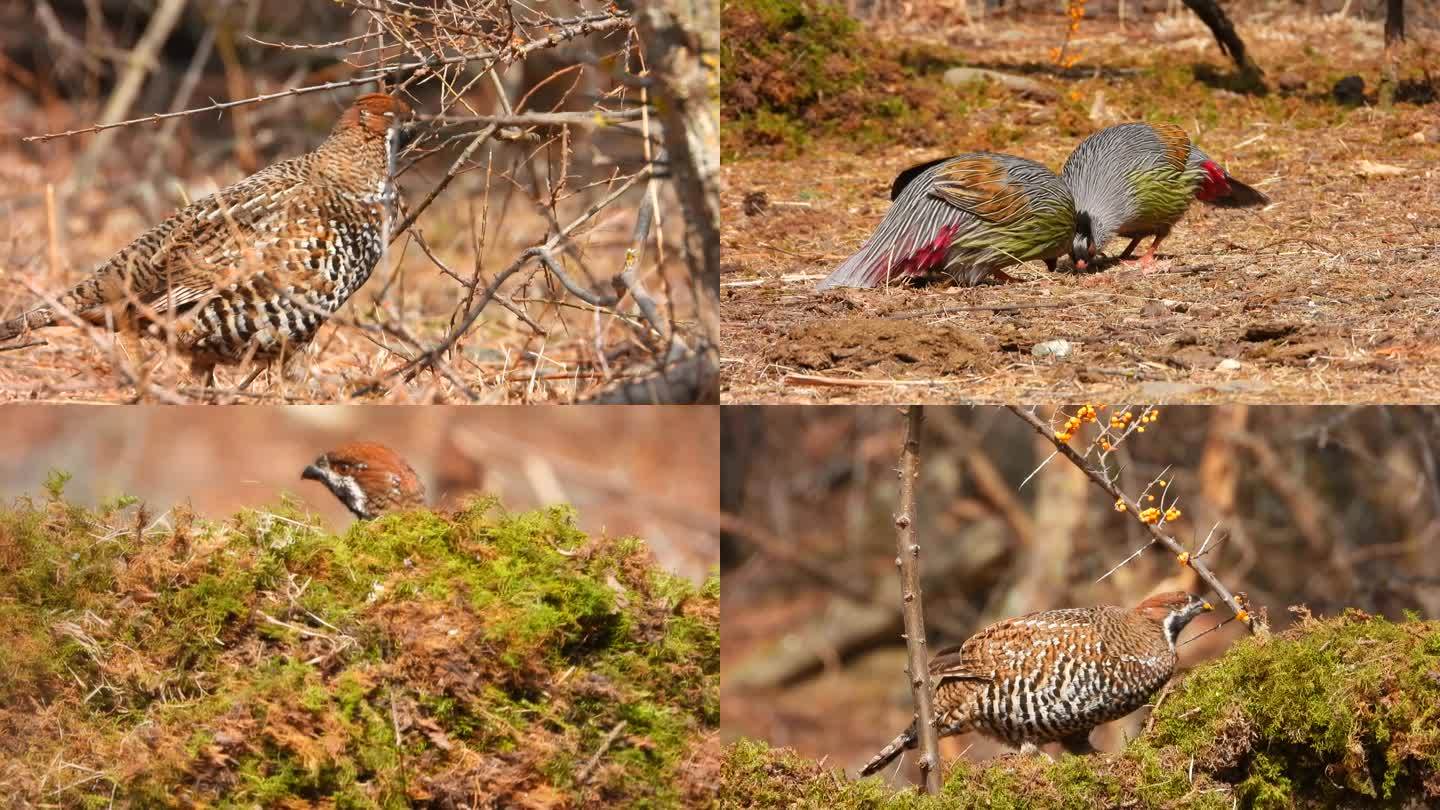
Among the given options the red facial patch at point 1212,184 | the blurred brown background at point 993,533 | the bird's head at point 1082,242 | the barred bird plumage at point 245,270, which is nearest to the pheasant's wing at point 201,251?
the barred bird plumage at point 245,270

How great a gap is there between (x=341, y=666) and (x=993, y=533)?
5.52m

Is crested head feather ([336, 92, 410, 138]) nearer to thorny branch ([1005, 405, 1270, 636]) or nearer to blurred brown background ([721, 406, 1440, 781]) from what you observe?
blurred brown background ([721, 406, 1440, 781])

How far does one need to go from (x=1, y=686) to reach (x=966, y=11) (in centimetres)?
984

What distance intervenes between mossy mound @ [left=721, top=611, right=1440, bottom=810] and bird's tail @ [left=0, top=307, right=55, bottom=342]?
10.3ft

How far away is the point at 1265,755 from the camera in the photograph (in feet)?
13.4

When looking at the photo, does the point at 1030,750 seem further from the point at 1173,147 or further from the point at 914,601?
the point at 1173,147

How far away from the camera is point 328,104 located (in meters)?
11.7

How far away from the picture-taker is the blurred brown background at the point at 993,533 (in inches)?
291

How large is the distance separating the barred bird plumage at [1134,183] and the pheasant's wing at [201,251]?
149 inches

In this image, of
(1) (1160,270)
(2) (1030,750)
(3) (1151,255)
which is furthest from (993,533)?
(2) (1030,750)

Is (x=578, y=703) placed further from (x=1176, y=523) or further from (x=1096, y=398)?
(x=1176, y=523)

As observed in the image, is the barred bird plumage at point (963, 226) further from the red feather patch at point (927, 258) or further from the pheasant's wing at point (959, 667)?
the pheasant's wing at point (959, 667)

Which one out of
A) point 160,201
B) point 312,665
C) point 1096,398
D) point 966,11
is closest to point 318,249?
point 312,665

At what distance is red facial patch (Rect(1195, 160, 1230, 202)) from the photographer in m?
7.32
